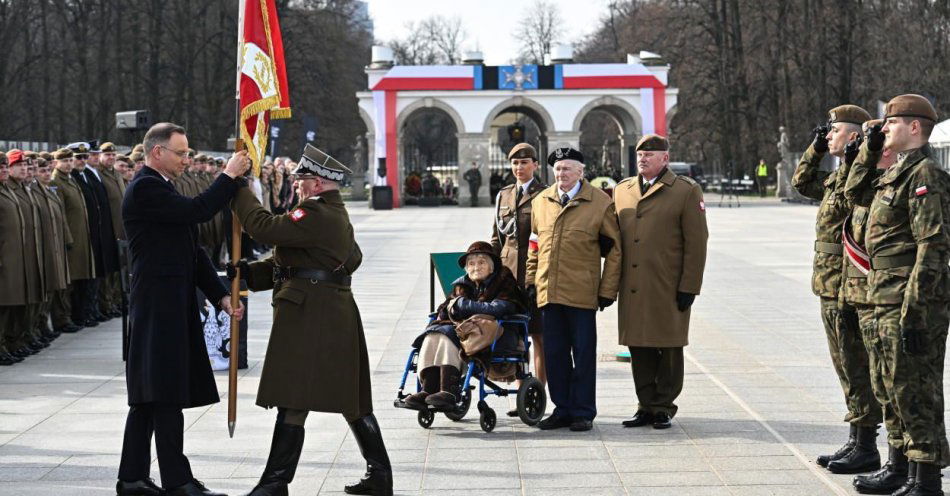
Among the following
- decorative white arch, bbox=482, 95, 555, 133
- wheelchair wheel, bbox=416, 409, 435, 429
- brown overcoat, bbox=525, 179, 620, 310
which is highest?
decorative white arch, bbox=482, 95, 555, 133

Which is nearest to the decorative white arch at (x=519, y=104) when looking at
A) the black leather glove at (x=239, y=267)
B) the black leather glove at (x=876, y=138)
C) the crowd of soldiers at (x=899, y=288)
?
the crowd of soldiers at (x=899, y=288)

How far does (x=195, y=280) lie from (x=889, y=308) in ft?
11.6

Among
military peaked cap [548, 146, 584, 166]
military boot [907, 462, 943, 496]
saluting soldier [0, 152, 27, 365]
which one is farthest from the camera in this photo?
saluting soldier [0, 152, 27, 365]

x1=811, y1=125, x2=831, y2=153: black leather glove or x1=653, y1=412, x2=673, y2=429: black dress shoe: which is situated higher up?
x1=811, y1=125, x2=831, y2=153: black leather glove

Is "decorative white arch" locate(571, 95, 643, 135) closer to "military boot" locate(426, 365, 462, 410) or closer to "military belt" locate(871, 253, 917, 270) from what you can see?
"military boot" locate(426, 365, 462, 410)

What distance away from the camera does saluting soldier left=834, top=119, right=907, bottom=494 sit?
24.1ft

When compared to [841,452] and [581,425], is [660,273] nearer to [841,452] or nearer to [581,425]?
[581,425]

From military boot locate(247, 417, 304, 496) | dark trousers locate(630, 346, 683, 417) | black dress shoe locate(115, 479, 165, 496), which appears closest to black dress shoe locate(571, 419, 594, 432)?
dark trousers locate(630, 346, 683, 417)

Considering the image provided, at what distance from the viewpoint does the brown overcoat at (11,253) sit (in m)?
12.8

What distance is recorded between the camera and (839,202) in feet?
26.0

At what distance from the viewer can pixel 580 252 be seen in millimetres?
9289

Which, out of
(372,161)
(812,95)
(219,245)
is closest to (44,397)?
Answer: (219,245)

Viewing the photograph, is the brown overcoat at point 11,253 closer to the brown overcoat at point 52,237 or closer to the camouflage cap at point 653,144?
the brown overcoat at point 52,237

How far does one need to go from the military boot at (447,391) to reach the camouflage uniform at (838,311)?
2380 mm
